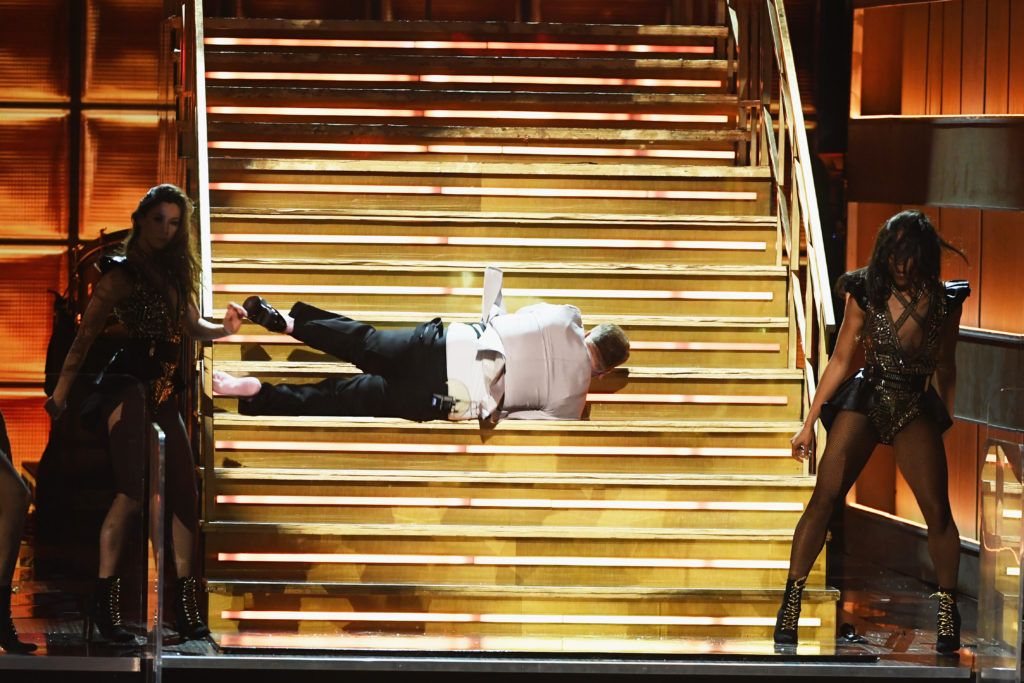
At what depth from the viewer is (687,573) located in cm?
577

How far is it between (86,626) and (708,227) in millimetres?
3438

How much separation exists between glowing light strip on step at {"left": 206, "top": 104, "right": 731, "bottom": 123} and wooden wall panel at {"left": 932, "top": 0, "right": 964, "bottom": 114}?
42.8 inches

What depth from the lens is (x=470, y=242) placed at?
6801 millimetres

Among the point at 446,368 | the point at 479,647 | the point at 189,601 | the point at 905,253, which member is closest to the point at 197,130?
the point at 446,368

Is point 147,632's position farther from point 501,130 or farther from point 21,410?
point 501,130

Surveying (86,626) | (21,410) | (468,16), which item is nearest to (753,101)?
(468,16)

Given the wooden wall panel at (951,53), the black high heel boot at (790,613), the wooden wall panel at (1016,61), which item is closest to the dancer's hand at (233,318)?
the black high heel boot at (790,613)

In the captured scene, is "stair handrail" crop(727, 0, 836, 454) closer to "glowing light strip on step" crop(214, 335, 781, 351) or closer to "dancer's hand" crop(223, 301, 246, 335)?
"glowing light strip on step" crop(214, 335, 781, 351)

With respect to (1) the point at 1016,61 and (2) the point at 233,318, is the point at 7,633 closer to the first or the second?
(2) the point at 233,318

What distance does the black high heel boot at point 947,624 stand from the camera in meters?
5.29

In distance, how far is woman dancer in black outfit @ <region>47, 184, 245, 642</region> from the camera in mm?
4871

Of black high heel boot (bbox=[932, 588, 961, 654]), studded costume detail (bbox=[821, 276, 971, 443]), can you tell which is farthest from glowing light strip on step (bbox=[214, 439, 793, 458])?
black high heel boot (bbox=[932, 588, 961, 654])

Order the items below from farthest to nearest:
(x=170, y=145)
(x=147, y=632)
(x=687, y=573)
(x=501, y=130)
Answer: (x=170, y=145) → (x=501, y=130) → (x=687, y=573) → (x=147, y=632)

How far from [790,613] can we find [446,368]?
1.62 meters
